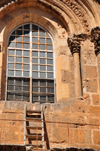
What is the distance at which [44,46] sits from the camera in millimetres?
15797

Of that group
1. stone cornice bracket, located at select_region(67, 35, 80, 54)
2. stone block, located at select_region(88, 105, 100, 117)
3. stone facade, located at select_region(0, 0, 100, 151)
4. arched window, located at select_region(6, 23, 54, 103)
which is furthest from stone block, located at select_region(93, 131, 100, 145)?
stone cornice bracket, located at select_region(67, 35, 80, 54)

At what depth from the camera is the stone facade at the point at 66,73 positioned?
13281 millimetres

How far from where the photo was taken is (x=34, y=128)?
13273mm

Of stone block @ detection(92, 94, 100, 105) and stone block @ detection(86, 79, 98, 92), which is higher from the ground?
stone block @ detection(86, 79, 98, 92)

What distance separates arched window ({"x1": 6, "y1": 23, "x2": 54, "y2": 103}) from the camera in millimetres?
14781

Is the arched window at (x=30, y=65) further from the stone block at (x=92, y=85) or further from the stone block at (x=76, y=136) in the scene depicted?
the stone block at (x=76, y=136)

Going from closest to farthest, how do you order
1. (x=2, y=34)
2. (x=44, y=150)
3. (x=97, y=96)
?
(x=44, y=150)
(x=97, y=96)
(x=2, y=34)

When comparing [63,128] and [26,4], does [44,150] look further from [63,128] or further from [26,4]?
[26,4]

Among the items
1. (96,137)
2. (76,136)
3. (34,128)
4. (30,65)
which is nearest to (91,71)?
(30,65)

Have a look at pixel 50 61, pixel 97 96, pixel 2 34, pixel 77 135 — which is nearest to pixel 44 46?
pixel 50 61

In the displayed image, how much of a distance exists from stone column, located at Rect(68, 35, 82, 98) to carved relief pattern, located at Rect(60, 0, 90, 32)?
750mm

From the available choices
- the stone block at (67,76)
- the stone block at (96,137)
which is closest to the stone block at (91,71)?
the stone block at (67,76)

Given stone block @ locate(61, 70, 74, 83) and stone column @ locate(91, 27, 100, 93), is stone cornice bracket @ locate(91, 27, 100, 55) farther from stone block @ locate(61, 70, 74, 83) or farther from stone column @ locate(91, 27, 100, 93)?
stone block @ locate(61, 70, 74, 83)

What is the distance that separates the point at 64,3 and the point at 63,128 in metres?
5.22
